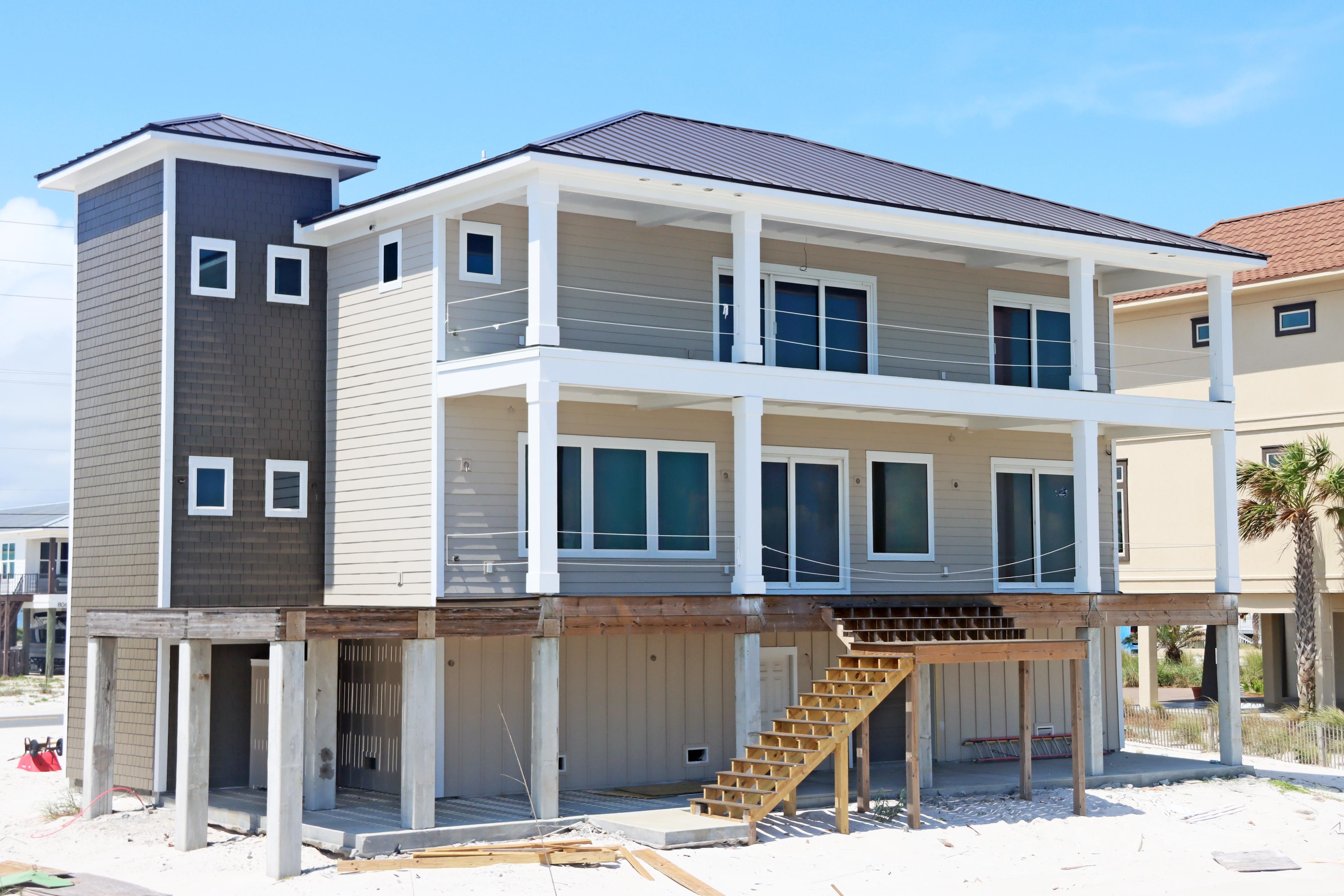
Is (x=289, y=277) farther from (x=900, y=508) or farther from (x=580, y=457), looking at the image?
(x=900, y=508)

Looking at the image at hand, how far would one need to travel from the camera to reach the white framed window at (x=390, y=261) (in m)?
20.9

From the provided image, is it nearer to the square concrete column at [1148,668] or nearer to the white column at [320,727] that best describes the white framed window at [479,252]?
the white column at [320,727]

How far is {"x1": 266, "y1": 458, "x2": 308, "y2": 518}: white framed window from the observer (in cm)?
2194

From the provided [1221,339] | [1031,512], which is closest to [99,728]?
[1031,512]

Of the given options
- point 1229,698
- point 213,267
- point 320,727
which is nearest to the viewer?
point 320,727

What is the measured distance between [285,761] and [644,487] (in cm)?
747

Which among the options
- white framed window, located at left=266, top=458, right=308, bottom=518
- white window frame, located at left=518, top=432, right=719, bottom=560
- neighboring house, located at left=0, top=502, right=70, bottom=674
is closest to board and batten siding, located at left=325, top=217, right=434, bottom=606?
white framed window, located at left=266, top=458, right=308, bottom=518

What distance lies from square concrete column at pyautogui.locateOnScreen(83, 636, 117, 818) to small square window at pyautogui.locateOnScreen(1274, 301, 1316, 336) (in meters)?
23.9

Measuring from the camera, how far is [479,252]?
20.5m

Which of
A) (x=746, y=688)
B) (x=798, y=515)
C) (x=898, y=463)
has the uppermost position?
(x=898, y=463)

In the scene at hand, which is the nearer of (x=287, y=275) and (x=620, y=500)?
(x=620, y=500)

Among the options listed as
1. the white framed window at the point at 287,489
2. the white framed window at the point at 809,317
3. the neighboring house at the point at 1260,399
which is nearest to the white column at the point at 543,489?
the white framed window at the point at 809,317

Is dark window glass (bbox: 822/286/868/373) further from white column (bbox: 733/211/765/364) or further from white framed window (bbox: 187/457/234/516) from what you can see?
white framed window (bbox: 187/457/234/516)

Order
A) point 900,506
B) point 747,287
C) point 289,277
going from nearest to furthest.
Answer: point 747,287
point 289,277
point 900,506
